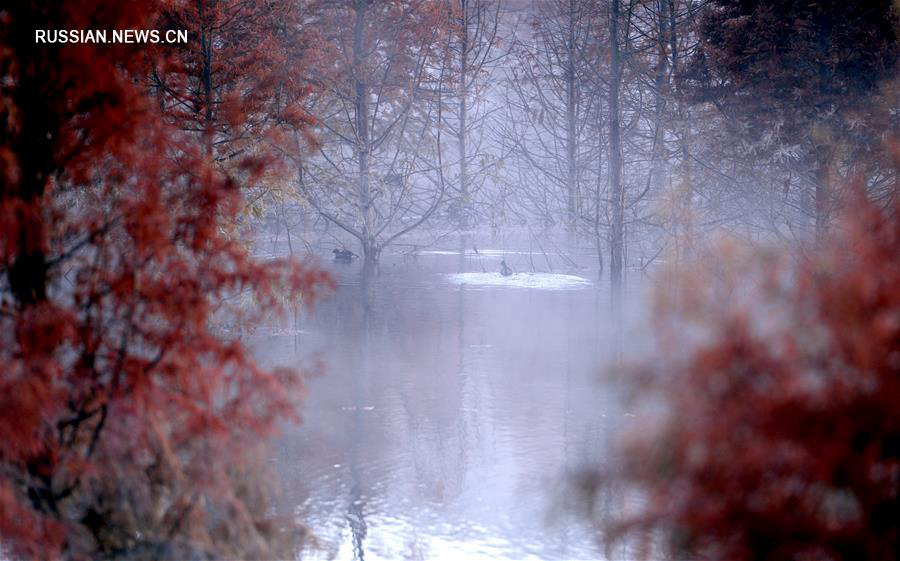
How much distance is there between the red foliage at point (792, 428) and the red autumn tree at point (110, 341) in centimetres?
246

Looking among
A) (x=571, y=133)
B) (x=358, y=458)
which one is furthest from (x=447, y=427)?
(x=571, y=133)

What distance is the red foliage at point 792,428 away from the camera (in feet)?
11.0

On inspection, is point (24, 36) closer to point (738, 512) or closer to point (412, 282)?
point (738, 512)

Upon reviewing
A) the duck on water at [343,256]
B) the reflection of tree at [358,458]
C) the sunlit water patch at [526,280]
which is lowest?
the reflection of tree at [358,458]

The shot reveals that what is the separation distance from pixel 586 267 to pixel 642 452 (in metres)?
25.2

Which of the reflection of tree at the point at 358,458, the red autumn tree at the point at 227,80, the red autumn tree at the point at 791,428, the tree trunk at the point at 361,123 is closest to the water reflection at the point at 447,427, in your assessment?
the reflection of tree at the point at 358,458

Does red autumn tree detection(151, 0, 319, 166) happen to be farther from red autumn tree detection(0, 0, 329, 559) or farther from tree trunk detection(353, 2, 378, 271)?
red autumn tree detection(0, 0, 329, 559)

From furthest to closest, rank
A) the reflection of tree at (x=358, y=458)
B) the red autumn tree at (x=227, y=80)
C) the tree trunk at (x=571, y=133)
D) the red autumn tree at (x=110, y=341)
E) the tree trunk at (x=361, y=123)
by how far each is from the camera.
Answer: the tree trunk at (x=571, y=133), the tree trunk at (x=361, y=123), the red autumn tree at (x=227, y=80), the reflection of tree at (x=358, y=458), the red autumn tree at (x=110, y=341)

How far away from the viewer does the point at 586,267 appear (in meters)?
28.8

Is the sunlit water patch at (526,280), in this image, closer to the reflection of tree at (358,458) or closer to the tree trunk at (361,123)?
the tree trunk at (361,123)

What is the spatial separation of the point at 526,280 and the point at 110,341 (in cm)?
1970

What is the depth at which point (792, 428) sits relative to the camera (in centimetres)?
340

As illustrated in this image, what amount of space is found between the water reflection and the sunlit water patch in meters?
2.85

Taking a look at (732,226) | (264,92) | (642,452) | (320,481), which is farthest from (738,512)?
(732,226)
